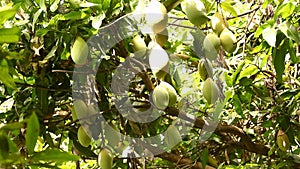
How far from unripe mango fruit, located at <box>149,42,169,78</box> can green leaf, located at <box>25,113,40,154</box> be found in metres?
0.42

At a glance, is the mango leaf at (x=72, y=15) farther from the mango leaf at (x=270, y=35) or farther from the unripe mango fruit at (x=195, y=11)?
the mango leaf at (x=270, y=35)

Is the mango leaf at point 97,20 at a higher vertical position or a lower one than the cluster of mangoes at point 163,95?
higher

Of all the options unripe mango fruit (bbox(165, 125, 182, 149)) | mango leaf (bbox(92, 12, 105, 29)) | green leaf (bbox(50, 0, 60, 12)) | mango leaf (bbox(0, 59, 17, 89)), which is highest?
green leaf (bbox(50, 0, 60, 12))

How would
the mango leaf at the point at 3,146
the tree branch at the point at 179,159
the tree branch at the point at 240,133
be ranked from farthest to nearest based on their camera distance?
the tree branch at the point at 179,159 → the tree branch at the point at 240,133 → the mango leaf at the point at 3,146

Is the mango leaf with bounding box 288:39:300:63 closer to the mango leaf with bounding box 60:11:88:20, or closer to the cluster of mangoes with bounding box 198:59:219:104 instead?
the cluster of mangoes with bounding box 198:59:219:104

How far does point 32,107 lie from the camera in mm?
1163

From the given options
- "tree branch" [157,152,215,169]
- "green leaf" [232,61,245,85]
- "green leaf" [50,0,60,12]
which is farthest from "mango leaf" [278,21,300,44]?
"tree branch" [157,152,215,169]

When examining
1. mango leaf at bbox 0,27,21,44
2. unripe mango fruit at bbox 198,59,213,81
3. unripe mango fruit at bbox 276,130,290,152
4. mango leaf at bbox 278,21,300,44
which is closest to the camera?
mango leaf at bbox 0,27,21,44

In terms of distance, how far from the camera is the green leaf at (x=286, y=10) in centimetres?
94

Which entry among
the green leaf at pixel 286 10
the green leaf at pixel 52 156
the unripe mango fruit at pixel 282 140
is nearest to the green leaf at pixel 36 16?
the green leaf at pixel 286 10

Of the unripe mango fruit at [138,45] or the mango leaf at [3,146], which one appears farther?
the unripe mango fruit at [138,45]

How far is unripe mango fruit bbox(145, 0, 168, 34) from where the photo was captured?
0.89 metres

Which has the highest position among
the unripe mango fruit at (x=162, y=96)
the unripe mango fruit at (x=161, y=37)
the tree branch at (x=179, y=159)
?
the unripe mango fruit at (x=161, y=37)

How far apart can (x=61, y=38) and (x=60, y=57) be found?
9 cm
